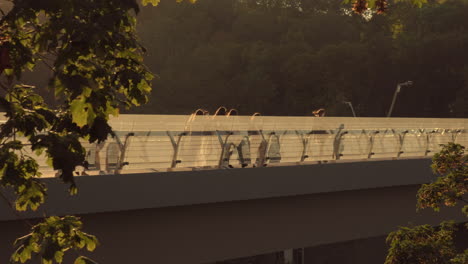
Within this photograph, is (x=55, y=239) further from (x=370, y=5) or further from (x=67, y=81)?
(x=370, y=5)

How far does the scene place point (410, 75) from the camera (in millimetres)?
78875

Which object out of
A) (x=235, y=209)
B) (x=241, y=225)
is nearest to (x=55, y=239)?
(x=235, y=209)

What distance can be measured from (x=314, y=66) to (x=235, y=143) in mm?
63713

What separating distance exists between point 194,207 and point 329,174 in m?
3.65

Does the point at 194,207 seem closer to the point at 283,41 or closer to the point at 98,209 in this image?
the point at 98,209

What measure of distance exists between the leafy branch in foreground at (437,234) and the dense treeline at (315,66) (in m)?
63.4

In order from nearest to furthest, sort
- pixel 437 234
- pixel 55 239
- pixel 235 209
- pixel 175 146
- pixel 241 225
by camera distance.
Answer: pixel 55 239 < pixel 437 234 < pixel 175 146 < pixel 235 209 < pixel 241 225

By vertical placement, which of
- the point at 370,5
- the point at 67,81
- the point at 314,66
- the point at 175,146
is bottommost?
the point at 314,66

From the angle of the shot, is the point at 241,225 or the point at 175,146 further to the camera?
the point at 241,225

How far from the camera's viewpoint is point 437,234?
11.0m

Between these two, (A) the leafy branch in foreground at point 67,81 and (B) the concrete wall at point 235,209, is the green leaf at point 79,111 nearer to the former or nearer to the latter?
(A) the leafy branch in foreground at point 67,81

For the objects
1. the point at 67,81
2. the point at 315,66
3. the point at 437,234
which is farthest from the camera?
the point at 315,66

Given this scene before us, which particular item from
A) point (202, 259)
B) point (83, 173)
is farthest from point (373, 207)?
point (83, 173)

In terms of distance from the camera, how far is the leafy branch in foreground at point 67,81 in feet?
15.0
